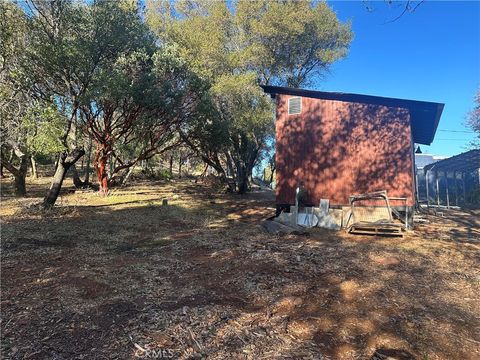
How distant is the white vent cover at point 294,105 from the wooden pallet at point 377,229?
520cm

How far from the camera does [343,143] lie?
13000 mm

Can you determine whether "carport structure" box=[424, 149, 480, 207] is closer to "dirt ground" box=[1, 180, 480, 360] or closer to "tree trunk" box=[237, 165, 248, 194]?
"tree trunk" box=[237, 165, 248, 194]

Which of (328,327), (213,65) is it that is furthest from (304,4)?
(328,327)

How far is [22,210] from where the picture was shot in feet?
41.1

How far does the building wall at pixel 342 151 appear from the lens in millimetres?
12305

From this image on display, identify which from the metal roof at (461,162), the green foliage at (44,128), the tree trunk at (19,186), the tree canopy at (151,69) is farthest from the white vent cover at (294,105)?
the tree trunk at (19,186)

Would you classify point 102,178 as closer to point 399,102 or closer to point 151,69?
point 151,69

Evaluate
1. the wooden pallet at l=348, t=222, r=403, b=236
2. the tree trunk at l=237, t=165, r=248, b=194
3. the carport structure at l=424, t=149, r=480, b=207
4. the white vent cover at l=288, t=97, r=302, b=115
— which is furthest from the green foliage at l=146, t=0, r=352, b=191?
the carport structure at l=424, t=149, r=480, b=207

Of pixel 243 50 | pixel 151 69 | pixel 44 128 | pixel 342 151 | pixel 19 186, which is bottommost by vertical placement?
pixel 19 186

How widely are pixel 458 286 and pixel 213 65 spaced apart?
57.3ft

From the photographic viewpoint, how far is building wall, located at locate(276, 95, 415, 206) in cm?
1230

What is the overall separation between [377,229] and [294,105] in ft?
19.6

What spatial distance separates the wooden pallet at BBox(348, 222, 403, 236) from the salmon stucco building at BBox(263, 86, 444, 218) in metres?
1.69

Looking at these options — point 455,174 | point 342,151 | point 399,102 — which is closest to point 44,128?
point 342,151
